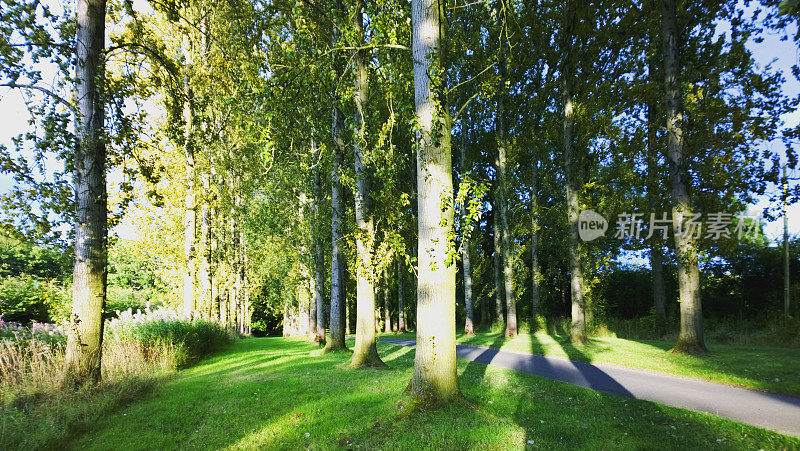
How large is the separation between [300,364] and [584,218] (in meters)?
14.2

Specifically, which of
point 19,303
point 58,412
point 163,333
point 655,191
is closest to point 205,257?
point 19,303

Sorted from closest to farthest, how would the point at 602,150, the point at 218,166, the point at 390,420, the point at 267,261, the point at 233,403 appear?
1. the point at 390,420
2. the point at 233,403
3. the point at 218,166
4. the point at 602,150
5. the point at 267,261

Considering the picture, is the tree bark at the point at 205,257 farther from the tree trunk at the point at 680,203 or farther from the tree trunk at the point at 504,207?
the tree trunk at the point at 680,203

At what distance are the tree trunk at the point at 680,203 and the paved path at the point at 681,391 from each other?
320 cm

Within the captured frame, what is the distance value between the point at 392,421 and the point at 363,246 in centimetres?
526

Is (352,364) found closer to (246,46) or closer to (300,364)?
(300,364)

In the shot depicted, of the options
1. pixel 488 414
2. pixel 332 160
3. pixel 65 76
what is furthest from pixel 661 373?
pixel 65 76

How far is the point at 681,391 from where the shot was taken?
678 centimetres

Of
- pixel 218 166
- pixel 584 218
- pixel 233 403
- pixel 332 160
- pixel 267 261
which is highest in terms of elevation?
pixel 218 166

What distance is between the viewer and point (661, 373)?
336 inches

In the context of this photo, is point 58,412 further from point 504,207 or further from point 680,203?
point 504,207

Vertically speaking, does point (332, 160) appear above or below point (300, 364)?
above

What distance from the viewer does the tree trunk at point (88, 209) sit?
6418 millimetres

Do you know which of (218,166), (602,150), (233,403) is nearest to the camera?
(233,403)
